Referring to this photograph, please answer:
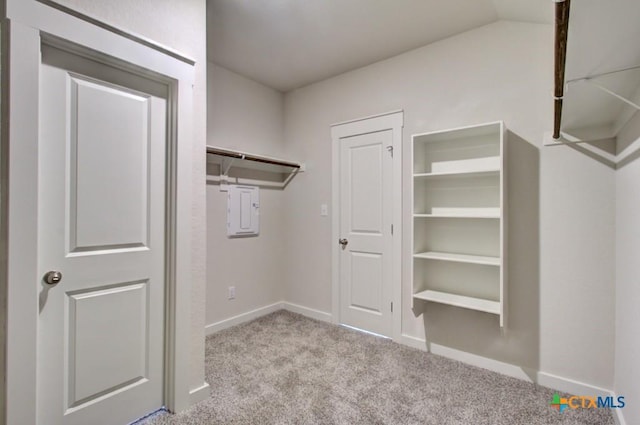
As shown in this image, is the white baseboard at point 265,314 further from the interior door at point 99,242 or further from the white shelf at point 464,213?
the white shelf at point 464,213

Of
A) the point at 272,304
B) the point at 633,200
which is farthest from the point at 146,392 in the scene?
the point at 633,200

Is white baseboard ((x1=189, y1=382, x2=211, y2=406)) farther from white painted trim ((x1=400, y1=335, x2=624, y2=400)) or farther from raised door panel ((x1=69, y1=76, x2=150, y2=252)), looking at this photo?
white painted trim ((x1=400, y1=335, x2=624, y2=400))

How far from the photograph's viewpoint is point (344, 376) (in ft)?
7.31

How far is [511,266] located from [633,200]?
861mm

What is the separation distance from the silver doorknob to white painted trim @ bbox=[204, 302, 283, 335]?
4.84ft

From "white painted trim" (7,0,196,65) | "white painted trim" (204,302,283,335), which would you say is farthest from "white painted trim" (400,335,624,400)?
"white painted trim" (7,0,196,65)

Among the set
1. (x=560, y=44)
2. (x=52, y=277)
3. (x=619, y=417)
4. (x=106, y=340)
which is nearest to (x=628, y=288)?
(x=619, y=417)

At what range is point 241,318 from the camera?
3.26m

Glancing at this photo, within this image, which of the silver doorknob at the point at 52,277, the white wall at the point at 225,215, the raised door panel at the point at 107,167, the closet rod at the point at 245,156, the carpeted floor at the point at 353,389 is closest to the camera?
the silver doorknob at the point at 52,277

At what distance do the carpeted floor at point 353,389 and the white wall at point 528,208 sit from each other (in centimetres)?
26

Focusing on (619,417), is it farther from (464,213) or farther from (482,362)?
(464,213)

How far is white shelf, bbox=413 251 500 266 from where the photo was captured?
2.19 metres

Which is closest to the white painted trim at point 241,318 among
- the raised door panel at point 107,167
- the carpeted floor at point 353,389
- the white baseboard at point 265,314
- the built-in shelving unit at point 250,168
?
the white baseboard at point 265,314

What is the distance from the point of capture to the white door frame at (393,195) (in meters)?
2.81
